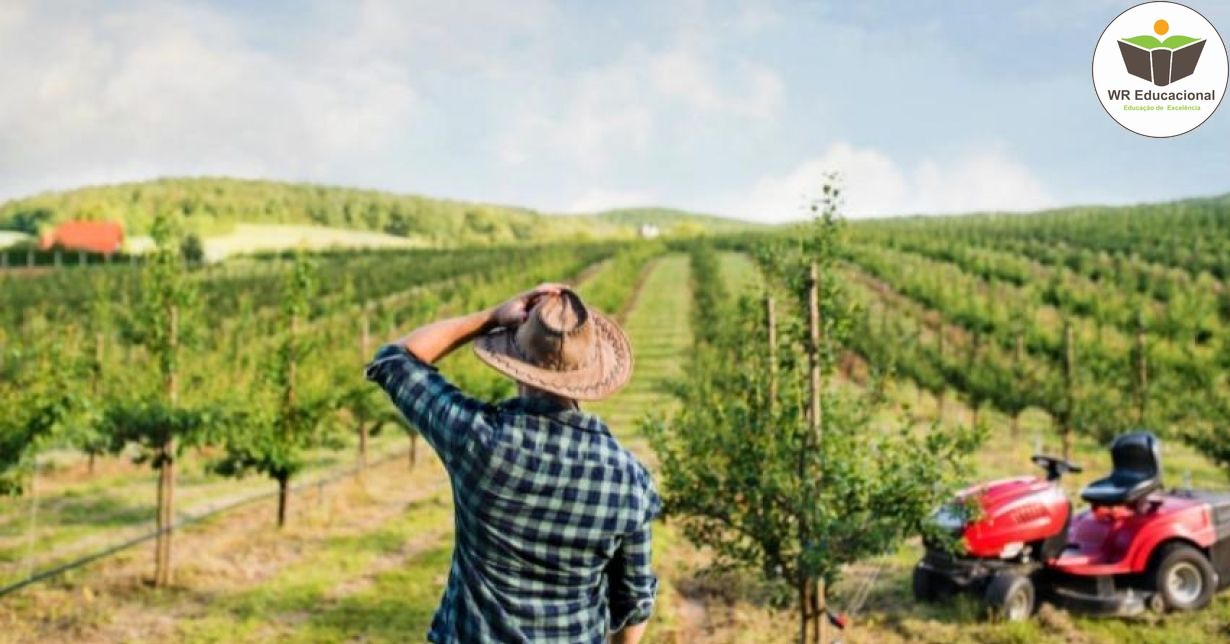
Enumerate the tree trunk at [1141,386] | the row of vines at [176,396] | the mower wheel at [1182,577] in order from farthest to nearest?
1. the tree trunk at [1141,386]
2. the row of vines at [176,396]
3. the mower wheel at [1182,577]

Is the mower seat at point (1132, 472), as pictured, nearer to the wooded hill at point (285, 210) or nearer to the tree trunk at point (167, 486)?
the tree trunk at point (167, 486)

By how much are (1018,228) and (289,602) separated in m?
70.6

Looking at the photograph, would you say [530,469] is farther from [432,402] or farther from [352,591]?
[352,591]

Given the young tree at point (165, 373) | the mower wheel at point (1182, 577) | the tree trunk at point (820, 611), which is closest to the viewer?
the tree trunk at point (820, 611)

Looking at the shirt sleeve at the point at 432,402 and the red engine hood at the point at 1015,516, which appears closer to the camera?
the shirt sleeve at the point at 432,402

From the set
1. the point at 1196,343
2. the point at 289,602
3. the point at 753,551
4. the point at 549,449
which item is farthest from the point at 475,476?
the point at 1196,343

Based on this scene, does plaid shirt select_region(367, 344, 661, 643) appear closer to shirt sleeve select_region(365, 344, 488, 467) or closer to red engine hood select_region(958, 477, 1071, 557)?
shirt sleeve select_region(365, 344, 488, 467)

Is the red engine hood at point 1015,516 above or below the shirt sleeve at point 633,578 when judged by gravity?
below

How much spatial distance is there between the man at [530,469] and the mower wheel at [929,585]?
290 inches

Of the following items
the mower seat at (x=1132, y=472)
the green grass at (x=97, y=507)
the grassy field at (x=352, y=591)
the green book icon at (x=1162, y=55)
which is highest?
the green book icon at (x=1162, y=55)

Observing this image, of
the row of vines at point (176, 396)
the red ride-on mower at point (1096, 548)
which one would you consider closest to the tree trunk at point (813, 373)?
the red ride-on mower at point (1096, 548)

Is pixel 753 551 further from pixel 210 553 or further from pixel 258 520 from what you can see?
pixel 258 520

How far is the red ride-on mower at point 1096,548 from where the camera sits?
8.68 metres

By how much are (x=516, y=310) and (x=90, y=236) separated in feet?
292
